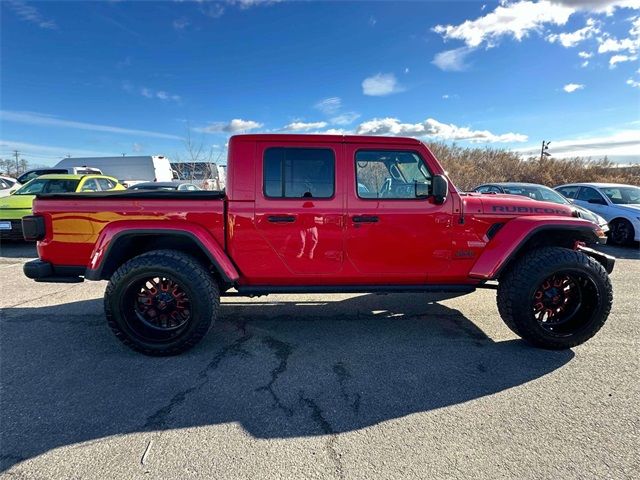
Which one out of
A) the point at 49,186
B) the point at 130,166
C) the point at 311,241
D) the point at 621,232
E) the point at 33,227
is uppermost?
the point at 130,166

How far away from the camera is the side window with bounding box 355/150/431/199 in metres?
3.27

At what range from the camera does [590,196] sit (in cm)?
942

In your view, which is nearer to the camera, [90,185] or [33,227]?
[33,227]

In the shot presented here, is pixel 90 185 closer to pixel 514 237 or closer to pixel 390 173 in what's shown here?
pixel 390 173

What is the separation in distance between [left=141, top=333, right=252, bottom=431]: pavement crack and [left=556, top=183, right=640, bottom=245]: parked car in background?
9.82 m

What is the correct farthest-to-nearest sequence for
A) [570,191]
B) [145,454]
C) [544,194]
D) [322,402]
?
[570,191], [544,194], [322,402], [145,454]

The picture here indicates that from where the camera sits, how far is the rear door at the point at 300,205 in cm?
316

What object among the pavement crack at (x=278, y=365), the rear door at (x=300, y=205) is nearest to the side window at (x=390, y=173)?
the rear door at (x=300, y=205)

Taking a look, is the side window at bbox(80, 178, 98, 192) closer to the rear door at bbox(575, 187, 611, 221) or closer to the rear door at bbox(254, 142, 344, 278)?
the rear door at bbox(254, 142, 344, 278)

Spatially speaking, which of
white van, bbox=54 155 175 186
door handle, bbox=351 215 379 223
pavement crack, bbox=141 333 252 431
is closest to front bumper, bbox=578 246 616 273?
door handle, bbox=351 215 379 223

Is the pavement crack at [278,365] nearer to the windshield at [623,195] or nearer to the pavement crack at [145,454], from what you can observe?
the pavement crack at [145,454]

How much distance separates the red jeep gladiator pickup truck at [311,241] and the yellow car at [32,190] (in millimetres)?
5148

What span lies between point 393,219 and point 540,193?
287 inches

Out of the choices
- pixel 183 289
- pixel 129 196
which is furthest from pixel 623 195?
pixel 129 196
